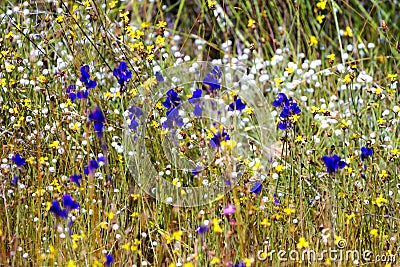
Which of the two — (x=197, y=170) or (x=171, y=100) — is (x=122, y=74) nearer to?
(x=171, y=100)

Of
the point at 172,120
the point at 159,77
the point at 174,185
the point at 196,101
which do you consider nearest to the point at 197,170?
the point at 174,185

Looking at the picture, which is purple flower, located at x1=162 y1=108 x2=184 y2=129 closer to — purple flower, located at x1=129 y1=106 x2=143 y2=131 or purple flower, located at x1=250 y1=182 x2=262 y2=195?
purple flower, located at x1=129 y1=106 x2=143 y2=131

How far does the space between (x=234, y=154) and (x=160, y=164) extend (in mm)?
446

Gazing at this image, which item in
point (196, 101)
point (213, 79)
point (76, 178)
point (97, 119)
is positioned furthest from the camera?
point (213, 79)

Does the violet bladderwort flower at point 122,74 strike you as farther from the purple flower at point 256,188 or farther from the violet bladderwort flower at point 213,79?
the purple flower at point 256,188

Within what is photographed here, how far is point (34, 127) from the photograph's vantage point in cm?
304

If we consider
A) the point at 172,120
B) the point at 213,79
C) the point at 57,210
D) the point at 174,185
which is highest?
the point at 213,79

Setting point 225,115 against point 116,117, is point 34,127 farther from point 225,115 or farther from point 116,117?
point 225,115

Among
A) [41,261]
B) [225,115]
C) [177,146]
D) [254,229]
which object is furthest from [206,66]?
[41,261]

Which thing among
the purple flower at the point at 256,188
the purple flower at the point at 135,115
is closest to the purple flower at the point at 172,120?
the purple flower at the point at 135,115

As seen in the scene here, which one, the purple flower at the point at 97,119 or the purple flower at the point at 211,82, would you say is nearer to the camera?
the purple flower at the point at 97,119

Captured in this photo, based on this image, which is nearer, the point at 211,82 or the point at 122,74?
the point at 122,74

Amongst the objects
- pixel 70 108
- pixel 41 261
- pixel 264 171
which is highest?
pixel 70 108

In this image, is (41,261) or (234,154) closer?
(41,261)
